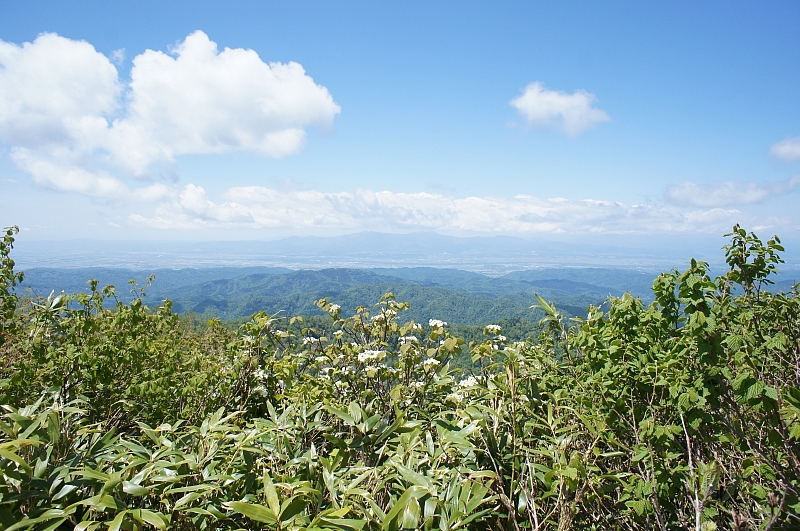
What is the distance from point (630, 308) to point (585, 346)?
0.36m

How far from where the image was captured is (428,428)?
2.02m

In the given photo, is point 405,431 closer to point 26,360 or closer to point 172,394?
point 172,394

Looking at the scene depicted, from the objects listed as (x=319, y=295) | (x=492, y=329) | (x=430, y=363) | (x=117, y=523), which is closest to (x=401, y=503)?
(x=117, y=523)

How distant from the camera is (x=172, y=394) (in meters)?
3.30

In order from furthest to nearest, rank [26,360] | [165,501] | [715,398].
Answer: [26,360] < [715,398] < [165,501]

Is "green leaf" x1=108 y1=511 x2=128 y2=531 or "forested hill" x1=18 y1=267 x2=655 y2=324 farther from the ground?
"green leaf" x1=108 y1=511 x2=128 y2=531

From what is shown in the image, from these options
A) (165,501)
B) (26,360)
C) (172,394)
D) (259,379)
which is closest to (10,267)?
(26,360)

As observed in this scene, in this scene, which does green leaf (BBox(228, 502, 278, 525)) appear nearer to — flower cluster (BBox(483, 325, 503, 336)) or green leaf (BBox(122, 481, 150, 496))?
green leaf (BBox(122, 481, 150, 496))

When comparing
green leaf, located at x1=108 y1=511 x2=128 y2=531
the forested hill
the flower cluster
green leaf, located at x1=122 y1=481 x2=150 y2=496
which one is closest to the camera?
green leaf, located at x1=108 y1=511 x2=128 y2=531

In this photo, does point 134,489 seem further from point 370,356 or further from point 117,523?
point 370,356

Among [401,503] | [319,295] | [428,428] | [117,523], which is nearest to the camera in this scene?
[117,523]

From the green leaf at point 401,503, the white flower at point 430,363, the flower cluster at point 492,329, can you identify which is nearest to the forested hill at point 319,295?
the flower cluster at point 492,329

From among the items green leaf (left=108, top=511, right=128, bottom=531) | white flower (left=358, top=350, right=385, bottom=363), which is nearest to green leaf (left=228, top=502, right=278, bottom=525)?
green leaf (left=108, top=511, right=128, bottom=531)

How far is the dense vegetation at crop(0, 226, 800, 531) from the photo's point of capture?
47.4 inches
